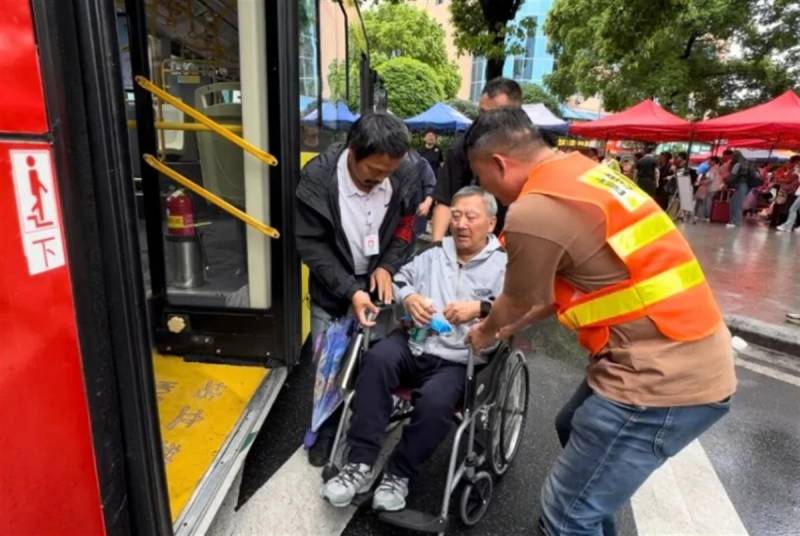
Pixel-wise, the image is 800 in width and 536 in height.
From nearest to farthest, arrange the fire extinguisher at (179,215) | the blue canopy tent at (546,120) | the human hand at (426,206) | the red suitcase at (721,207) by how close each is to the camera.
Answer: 1. the fire extinguisher at (179,215)
2. the human hand at (426,206)
3. the red suitcase at (721,207)
4. the blue canopy tent at (546,120)

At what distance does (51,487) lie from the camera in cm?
102

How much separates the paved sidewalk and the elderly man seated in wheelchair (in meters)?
3.64

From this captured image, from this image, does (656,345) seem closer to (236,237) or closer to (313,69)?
(236,237)

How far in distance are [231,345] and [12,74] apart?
6.77 feet

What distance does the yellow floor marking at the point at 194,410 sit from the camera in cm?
200

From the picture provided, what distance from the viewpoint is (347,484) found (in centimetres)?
200

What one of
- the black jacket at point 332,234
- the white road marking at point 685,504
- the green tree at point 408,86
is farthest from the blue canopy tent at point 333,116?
the green tree at point 408,86

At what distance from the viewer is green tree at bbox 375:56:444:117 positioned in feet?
71.0

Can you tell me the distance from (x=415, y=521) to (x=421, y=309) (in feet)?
2.57

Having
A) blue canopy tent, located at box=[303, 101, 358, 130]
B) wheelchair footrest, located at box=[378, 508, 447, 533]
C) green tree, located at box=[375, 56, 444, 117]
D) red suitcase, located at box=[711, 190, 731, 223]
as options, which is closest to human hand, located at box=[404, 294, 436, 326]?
wheelchair footrest, located at box=[378, 508, 447, 533]

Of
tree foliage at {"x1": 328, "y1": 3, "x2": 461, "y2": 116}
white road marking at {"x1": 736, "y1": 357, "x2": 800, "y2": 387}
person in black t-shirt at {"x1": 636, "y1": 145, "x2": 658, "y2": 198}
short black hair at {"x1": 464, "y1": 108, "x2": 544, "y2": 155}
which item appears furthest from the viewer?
tree foliage at {"x1": 328, "y1": 3, "x2": 461, "y2": 116}

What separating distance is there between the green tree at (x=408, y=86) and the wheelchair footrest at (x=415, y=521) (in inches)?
806

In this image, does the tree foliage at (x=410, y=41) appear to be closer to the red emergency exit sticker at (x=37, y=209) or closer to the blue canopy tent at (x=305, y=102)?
the blue canopy tent at (x=305, y=102)

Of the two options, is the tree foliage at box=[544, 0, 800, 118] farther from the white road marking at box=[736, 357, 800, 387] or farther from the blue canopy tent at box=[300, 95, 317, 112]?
the blue canopy tent at box=[300, 95, 317, 112]
